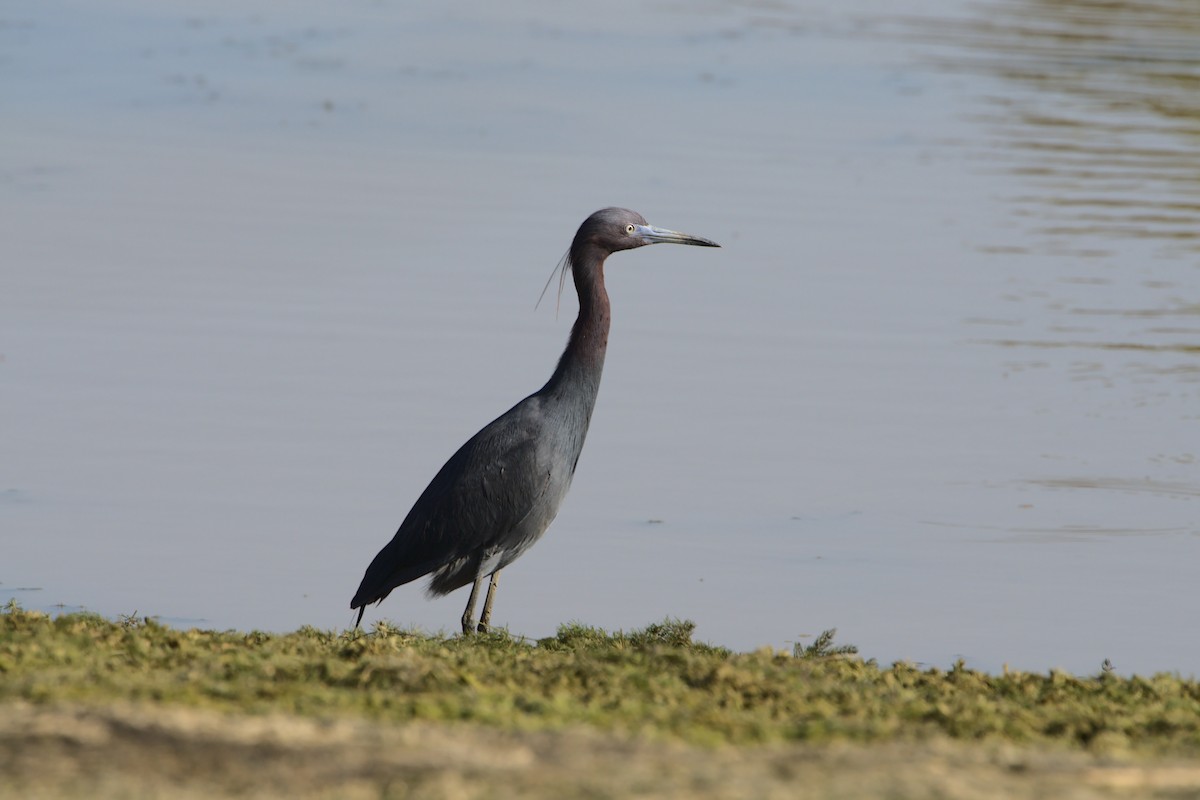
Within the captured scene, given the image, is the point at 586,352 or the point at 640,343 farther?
the point at 640,343

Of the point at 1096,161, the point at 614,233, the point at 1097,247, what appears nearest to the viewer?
the point at 614,233

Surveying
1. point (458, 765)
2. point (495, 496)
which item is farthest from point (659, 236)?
point (458, 765)

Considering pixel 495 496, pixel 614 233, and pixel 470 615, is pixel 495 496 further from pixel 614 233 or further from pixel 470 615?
pixel 614 233

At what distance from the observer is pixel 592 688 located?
629cm

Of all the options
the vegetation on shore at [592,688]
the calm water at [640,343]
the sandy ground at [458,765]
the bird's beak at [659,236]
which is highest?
the bird's beak at [659,236]

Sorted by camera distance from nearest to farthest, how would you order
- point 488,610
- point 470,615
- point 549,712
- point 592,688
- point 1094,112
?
point 549,712 < point 592,688 < point 470,615 < point 488,610 < point 1094,112

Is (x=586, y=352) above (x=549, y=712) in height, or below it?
above

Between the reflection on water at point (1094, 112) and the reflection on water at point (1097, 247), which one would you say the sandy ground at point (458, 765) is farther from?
the reflection on water at point (1094, 112)

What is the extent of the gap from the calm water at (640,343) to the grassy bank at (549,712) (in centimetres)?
171

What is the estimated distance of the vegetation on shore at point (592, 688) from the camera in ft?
18.2

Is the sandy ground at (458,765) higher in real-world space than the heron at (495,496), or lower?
higher

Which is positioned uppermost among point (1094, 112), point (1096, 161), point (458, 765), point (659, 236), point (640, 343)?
point (659, 236)

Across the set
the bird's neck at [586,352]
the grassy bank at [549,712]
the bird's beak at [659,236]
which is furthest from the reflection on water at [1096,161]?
the grassy bank at [549,712]

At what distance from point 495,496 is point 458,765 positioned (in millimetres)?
3670
